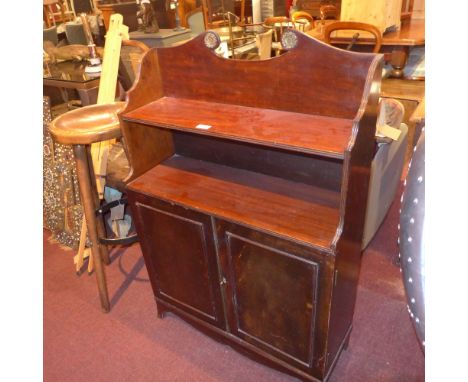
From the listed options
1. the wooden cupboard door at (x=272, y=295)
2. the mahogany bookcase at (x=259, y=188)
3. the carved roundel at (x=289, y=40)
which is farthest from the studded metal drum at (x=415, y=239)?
the carved roundel at (x=289, y=40)

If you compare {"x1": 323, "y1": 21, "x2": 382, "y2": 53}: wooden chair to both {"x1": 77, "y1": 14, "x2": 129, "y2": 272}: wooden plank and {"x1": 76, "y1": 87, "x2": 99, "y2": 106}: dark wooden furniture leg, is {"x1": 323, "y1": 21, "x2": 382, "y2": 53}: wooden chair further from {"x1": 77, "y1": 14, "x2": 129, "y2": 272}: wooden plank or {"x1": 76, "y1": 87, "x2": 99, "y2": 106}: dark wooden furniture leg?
{"x1": 76, "y1": 87, "x2": 99, "y2": 106}: dark wooden furniture leg

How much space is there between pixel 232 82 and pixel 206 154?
395 mm

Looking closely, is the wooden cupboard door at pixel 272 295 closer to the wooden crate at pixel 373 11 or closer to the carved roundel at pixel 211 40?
the carved roundel at pixel 211 40

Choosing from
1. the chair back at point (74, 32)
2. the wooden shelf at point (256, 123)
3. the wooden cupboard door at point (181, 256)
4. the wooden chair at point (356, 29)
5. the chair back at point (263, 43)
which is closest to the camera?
the wooden shelf at point (256, 123)

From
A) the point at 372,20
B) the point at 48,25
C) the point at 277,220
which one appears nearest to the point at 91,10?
the point at 48,25

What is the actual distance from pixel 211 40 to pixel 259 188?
0.55 m

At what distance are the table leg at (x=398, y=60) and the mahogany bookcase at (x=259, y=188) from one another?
196cm

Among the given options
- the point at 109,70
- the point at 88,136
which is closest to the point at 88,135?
the point at 88,136

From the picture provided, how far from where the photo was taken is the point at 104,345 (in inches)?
68.7

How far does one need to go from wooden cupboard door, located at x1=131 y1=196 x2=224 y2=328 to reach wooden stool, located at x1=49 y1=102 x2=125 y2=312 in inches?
10.9

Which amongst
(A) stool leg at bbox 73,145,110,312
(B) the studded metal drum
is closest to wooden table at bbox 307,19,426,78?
(A) stool leg at bbox 73,145,110,312

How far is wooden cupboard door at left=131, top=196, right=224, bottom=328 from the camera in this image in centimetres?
138

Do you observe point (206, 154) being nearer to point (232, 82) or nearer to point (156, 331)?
point (232, 82)

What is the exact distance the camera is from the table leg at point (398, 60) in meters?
2.81
